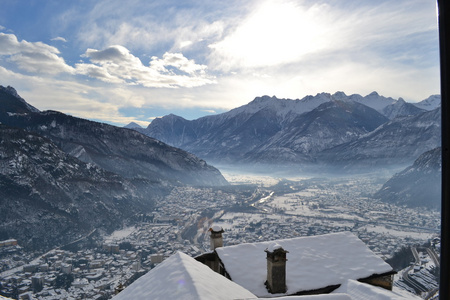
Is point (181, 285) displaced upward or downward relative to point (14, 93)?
downward

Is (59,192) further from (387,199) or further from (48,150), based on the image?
(387,199)

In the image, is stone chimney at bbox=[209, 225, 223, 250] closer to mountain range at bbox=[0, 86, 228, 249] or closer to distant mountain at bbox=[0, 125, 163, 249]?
mountain range at bbox=[0, 86, 228, 249]

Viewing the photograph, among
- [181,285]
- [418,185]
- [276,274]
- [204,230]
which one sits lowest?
[204,230]

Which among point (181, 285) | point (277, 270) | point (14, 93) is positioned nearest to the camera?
point (181, 285)

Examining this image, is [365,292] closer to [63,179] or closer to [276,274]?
[276,274]

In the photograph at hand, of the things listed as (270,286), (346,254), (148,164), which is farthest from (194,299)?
(148,164)

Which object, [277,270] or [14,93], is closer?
[277,270]
